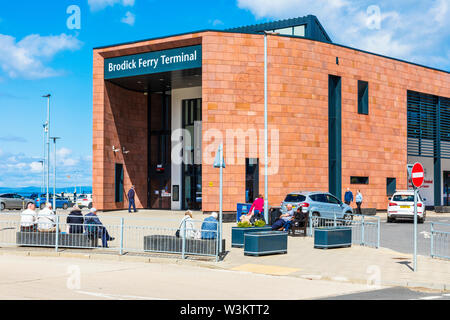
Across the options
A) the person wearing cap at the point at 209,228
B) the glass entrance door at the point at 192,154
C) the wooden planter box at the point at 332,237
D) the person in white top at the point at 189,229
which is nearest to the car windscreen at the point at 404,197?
the wooden planter box at the point at 332,237

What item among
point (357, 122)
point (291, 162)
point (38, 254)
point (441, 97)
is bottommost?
point (38, 254)

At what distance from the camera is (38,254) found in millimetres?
15594

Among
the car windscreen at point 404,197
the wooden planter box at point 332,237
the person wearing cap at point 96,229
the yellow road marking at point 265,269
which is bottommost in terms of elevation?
the yellow road marking at point 265,269

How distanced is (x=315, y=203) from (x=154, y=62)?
15073 millimetres

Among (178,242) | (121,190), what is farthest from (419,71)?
(178,242)

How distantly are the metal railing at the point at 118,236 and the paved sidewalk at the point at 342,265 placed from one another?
43 centimetres

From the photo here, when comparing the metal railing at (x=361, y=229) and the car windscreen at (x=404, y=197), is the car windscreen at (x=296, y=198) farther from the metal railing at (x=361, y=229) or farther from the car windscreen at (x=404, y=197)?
the car windscreen at (x=404, y=197)

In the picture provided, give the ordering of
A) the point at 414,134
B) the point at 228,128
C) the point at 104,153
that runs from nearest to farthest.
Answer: the point at 228,128, the point at 104,153, the point at 414,134

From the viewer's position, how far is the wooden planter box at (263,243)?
49.5 ft

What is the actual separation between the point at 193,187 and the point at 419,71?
64.7ft

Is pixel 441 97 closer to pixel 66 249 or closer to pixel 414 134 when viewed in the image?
pixel 414 134

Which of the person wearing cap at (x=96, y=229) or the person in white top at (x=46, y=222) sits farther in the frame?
the person in white top at (x=46, y=222)
